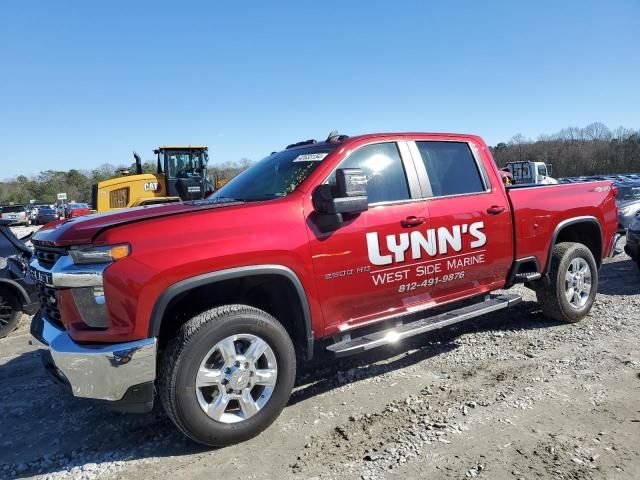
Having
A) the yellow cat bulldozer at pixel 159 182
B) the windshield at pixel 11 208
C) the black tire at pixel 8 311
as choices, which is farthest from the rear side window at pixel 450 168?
the yellow cat bulldozer at pixel 159 182

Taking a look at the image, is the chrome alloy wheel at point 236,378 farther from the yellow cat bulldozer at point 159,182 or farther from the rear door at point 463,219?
the yellow cat bulldozer at point 159,182

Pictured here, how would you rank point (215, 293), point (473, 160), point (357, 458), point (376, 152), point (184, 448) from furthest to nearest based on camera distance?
1. point (473, 160)
2. point (376, 152)
3. point (215, 293)
4. point (184, 448)
5. point (357, 458)

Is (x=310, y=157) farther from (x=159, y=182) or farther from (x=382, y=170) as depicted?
(x=159, y=182)

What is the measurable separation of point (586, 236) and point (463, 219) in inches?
96.0

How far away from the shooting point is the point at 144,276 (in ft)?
9.13

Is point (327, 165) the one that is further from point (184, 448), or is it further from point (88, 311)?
point (184, 448)

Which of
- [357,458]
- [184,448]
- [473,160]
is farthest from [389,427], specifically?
[473,160]

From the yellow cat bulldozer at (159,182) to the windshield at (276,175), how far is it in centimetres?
829

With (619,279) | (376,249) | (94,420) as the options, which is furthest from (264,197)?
(619,279)

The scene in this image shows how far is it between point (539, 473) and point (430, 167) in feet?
8.36

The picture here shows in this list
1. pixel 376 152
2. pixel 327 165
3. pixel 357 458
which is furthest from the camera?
pixel 376 152

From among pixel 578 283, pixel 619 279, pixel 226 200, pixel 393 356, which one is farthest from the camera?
pixel 619 279

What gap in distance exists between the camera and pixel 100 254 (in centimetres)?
279

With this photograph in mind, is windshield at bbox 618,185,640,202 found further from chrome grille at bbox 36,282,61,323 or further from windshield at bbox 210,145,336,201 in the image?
chrome grille at bbox 36,282,61,323
